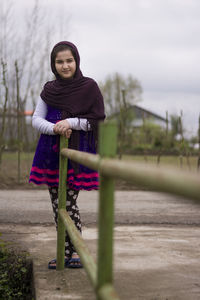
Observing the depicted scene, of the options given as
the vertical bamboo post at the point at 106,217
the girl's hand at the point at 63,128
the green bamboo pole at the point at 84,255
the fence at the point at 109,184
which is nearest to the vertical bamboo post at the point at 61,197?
the girl's hand at the point at 63,128

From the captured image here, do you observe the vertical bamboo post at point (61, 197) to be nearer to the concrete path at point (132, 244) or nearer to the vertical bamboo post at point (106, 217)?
the concrete path at point (132, 244)

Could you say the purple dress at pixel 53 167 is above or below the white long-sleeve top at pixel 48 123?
below

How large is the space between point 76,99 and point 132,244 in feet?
4.44

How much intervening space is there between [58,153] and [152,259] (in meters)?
1.00

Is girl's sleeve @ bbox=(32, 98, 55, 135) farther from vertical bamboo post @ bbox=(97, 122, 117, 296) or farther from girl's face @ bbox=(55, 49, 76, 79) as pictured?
vertical bamboo post @ bbox=(97, 122, 117, 296)

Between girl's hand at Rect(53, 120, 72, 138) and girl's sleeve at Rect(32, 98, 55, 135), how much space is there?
0.06 meters

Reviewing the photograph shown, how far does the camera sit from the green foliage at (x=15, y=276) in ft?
10.0

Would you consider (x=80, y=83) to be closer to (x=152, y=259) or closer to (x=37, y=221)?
(x=152, y=259)

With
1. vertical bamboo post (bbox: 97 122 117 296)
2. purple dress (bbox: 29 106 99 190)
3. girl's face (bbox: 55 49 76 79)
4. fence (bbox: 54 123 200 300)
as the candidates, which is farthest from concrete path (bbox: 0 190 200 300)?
girl's face (bbox: 55 49 76 79)

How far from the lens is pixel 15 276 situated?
3.18 m

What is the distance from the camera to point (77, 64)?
2916 mm

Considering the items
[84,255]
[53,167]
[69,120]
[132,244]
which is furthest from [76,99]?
[132,244]

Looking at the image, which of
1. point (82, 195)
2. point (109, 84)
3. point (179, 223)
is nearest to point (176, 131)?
point (109, 84)

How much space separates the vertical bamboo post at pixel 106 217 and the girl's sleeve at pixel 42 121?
1.28m
